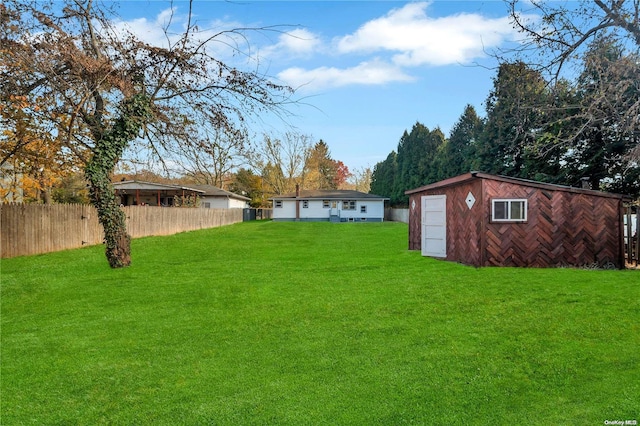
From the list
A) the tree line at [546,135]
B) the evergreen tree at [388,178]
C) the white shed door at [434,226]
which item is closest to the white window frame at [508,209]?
the tree line at [546,135]

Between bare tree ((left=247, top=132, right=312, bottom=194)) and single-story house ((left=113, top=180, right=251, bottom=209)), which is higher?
bare tree ((left=247, top=132, right=312, bottom=194))

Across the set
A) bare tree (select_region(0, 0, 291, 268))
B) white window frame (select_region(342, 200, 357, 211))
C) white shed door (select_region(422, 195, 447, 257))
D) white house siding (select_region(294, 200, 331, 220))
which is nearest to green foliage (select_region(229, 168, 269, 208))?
white house siding (select_region(294, 200, 331, 220))

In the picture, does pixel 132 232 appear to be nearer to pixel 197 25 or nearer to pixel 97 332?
pixel 197 25

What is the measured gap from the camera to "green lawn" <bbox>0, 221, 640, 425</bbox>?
3150 millimetres

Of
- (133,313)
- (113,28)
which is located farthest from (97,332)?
(113,28)

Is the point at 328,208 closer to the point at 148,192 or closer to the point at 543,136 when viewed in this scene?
the point at 148,192

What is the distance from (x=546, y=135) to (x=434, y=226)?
5056 mm

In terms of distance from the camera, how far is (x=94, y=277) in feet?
29.3

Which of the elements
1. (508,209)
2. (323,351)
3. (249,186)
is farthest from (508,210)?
(249,186)

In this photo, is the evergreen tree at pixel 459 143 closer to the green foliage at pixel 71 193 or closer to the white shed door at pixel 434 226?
→ the white shed door at pixel 434 226

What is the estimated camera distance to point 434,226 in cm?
1263

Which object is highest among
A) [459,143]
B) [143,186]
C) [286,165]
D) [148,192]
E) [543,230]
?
[286,165]

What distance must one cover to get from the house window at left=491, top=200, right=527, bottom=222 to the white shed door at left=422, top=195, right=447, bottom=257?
2061mm

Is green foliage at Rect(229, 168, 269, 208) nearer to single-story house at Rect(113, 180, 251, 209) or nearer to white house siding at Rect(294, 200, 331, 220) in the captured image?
single-story house at Rect(113, 180, 251, 209)
